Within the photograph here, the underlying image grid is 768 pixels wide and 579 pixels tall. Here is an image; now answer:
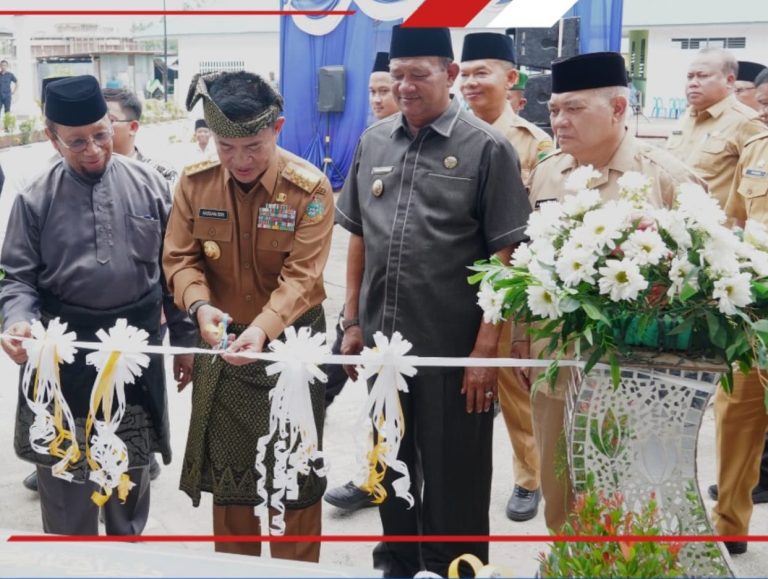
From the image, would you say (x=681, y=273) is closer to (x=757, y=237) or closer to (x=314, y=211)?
(x=757, y=237)

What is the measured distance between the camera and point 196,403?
3.22 metres

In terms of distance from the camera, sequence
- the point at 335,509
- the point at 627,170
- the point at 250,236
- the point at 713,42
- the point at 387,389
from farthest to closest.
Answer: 1. the point at 713,42
2. the point at 335,509
3. the point at 250,236
4. the point at 627,170
5. the point at 387,389

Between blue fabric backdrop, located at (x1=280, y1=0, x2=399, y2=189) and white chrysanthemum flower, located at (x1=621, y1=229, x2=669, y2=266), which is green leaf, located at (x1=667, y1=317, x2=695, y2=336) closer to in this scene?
white chrysanthemum flower, located at (x1=621, y1=229, x2=669, y2=266)

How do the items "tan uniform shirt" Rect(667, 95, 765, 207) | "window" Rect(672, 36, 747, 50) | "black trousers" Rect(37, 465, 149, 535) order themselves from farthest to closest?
1. "window" Rect(672, 36, 747, 50)
2. "tan uniform shirt" Rect(667, 95, 765, 207)
3. "black trousers" Rect(37, 465, 149, 535)

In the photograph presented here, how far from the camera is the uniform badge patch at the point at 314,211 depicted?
3139 millimetres

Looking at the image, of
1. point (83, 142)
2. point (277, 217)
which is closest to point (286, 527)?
point (277, 217)

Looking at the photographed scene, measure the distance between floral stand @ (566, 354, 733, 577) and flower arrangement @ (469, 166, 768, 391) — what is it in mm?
63

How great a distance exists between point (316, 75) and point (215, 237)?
11096 mm

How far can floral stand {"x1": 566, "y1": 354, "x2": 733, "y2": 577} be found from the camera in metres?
2.33

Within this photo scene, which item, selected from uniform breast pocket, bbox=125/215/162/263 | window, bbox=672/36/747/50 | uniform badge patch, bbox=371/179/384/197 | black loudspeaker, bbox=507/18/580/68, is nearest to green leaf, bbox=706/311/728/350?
uniform badge patch, bbox=371/179/384/197

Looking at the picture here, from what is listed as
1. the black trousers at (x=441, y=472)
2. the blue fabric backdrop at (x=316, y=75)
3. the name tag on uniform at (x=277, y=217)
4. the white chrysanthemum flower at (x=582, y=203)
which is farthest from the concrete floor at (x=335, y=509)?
the blue fabric backdrop at (x=316, y=75)

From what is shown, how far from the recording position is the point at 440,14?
11.2ft

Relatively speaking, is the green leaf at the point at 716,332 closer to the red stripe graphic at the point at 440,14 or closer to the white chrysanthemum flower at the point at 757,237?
the white chrysanthemum flower at the point at 757,237

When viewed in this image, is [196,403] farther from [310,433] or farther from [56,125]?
[56,125]
